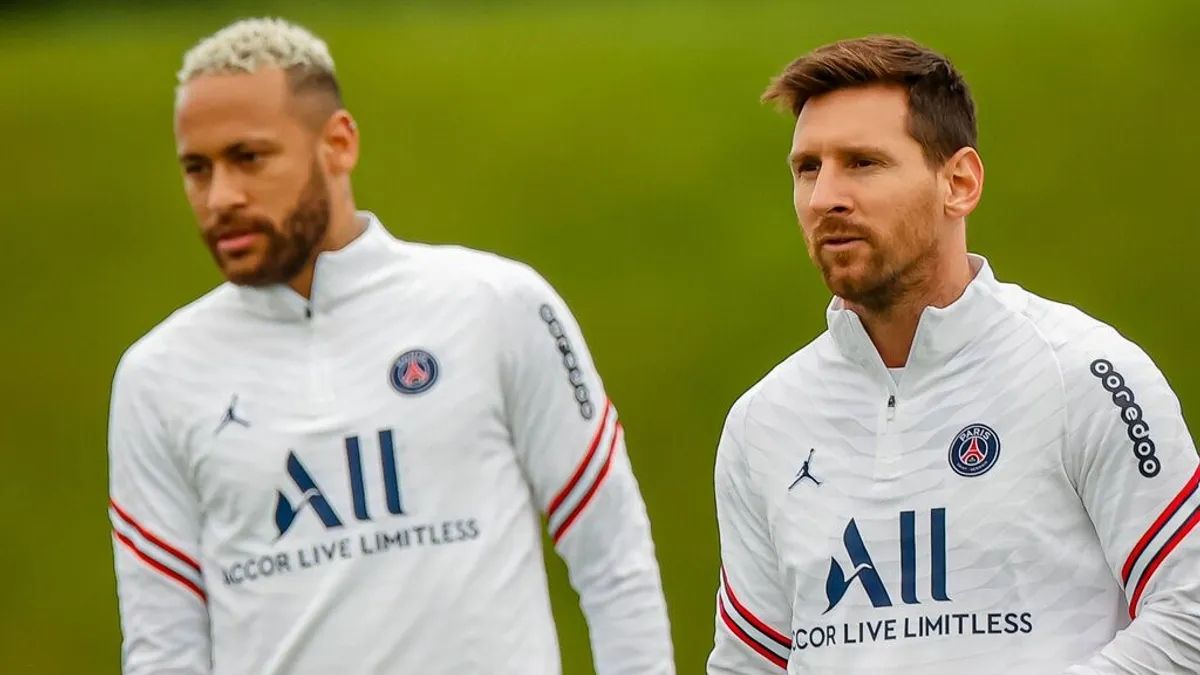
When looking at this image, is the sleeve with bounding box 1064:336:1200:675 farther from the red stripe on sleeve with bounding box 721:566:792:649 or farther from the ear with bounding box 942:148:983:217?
the red stripe on sleeve with bounding box 721:566:792:649

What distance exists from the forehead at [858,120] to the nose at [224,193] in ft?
2.54

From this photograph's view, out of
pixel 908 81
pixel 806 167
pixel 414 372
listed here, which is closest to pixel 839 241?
pixel 806 167

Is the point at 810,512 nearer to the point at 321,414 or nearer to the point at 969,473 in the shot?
the point at 969,473

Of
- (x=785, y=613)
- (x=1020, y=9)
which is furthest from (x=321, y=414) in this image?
(x=1020, y=9)

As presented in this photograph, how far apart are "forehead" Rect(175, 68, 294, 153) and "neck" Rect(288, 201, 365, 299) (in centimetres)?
15

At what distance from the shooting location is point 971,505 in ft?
8.98

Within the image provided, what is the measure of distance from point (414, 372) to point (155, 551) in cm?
44

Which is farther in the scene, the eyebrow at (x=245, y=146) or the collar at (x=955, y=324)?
the eyebrow at (x=245, y=146)

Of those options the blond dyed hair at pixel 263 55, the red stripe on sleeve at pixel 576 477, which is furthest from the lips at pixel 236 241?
the red stripe on sleeve at pixel 576 477

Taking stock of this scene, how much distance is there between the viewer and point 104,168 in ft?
27.3

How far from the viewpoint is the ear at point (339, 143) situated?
3.16m

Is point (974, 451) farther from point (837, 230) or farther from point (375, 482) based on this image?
point (375, 482)

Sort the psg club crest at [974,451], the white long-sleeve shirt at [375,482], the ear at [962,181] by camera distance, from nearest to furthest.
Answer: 1. the psg club crest at [974,451]
2. the ear at [962,181]
3. the white long-sleeve shirt at [375,482]

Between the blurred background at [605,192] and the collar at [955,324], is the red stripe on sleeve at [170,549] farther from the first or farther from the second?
the blurred background at [605,192]
